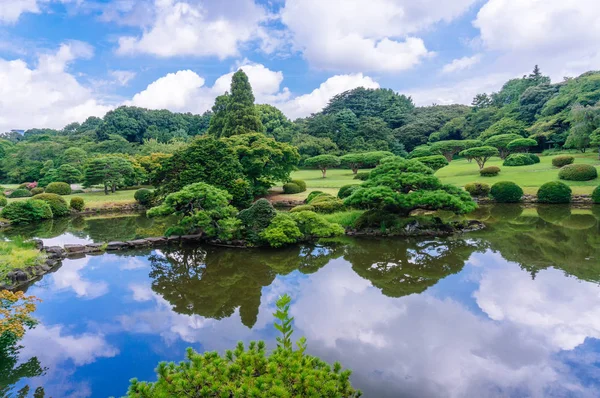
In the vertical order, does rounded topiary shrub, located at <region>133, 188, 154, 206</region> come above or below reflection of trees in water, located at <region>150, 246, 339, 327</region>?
above

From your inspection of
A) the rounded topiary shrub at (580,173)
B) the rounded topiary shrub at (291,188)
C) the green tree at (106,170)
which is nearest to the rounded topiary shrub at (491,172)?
the rounded topiary shrub at (580,173)

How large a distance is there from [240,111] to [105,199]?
10.7 meters

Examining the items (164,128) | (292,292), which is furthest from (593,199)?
(164,128)

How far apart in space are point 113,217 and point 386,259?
1484 centimetres

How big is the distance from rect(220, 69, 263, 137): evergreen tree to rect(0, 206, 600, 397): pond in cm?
1629

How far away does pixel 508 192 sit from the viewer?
17125 mm

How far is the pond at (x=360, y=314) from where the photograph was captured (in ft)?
14.8

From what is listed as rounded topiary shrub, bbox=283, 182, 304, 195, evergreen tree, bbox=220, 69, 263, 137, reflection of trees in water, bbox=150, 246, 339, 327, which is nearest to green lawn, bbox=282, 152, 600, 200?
rounded topiary shrub, bbox=283, 182, 304, 195

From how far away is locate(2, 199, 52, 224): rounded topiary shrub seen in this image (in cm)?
1625

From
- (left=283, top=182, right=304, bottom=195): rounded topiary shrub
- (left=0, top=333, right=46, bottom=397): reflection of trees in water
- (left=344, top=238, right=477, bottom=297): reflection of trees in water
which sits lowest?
(left=344, top=238, right=477, bottom=297): reflection of trees in water

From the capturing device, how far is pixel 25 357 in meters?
5.12

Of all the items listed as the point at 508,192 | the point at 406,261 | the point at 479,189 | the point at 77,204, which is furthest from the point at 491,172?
the point at 77,204

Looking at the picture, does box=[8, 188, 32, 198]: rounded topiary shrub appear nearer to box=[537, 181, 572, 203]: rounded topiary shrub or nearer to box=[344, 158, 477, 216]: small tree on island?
box=[344, 158, 477, 216]: small tree on island

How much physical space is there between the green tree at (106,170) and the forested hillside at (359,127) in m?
1.19
